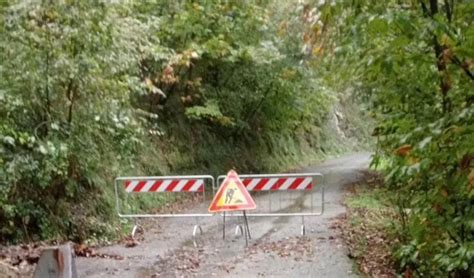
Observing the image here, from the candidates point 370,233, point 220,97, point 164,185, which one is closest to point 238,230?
point 164,185

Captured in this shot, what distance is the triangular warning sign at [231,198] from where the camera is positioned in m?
9.90

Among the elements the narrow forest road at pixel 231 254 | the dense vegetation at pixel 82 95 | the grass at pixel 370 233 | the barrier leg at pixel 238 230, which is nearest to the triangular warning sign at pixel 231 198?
the narrow forest road at pixel 231 254

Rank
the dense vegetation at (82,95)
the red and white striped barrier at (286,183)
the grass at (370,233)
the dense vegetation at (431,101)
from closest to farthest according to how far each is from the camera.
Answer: the dense vegetation at (431,101) → the grass at (370,233) → the dense vegetation at (82,95) → the red and white striped barrier at (286,183)

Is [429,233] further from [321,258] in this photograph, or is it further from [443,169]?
[321,258]

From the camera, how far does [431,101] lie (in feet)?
16.4

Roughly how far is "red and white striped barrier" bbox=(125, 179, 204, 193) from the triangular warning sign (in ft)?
2.99

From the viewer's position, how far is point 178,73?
57.8ft

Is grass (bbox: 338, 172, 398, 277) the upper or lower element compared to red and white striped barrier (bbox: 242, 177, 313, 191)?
lower

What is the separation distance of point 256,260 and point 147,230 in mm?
3503

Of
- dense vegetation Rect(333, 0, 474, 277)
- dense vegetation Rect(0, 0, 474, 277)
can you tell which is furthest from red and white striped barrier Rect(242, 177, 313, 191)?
dense vegetation Rect(333, 0, 474, 277)

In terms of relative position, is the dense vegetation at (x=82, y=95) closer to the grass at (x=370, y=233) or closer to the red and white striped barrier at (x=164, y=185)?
the red and white striped barrier at (x=164, y=185)

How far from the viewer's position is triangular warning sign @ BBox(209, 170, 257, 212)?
9.90m

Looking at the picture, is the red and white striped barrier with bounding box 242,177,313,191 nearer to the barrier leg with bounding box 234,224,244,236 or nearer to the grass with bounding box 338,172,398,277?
the barrier leg with bounding box 234,224,244,236

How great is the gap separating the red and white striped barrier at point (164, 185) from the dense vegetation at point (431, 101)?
20.2 ft
